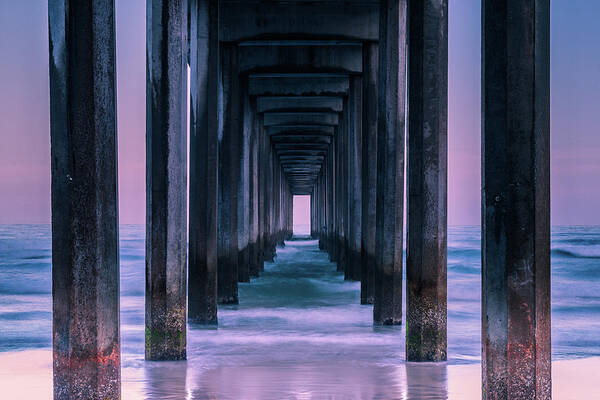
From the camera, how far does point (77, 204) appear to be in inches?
167

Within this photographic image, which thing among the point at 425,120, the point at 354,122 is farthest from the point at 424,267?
Answer: the point at 354,122

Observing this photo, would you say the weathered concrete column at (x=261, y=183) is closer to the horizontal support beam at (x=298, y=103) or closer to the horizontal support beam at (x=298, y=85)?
the horizontal support beam at (x=298, y=103)

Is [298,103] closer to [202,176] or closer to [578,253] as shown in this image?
[202,176]

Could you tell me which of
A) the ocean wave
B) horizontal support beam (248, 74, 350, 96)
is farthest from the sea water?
the ocean wave

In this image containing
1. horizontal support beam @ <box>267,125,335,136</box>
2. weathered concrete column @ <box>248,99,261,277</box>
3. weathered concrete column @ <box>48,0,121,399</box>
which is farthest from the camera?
horizontal support beam @ <box>267,125,335,136</box>

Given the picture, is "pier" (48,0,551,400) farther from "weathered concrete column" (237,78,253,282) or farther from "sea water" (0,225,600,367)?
"weathered concrete column" (237,78,253,282)

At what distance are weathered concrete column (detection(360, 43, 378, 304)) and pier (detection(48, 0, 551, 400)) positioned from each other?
32 millimetres

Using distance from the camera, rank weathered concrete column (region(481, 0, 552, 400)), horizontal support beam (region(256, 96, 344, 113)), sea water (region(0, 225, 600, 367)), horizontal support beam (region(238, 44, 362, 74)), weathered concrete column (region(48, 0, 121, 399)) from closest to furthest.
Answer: weathered concrete column (region(481, 0, 552, 400)) < weathered concrete column (region(48, 0, 121, 399)) < sea water (region(0, 225, 600, 367)) < horizontal support beam (region(238, 44, 362, 74)) < horizontal support beam (region(256, 96, 344, 113))

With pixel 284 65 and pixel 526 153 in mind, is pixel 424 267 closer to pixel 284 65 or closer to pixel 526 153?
pixel 526 153

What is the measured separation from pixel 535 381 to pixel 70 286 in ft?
9.25

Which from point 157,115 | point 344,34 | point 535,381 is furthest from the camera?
point 344,34

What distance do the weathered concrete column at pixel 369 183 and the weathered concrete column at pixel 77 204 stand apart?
6.88 metres

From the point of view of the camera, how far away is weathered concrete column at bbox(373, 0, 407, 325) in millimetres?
8430

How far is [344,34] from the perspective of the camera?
1323 cm
